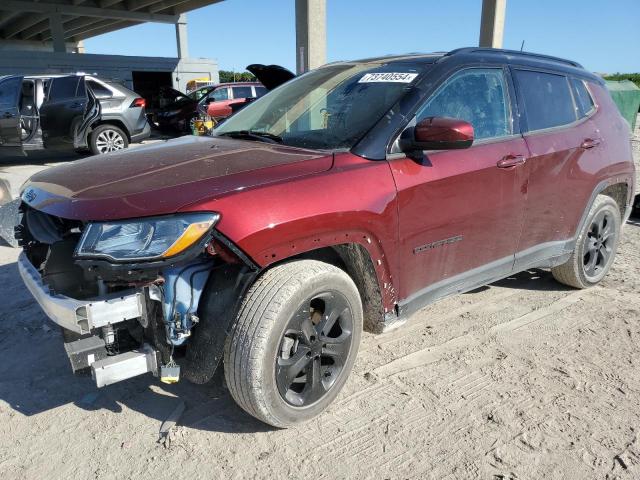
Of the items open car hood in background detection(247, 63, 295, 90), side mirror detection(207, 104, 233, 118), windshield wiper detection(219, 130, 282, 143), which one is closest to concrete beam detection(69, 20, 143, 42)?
side mirror detection(207, 104, 233, 118)

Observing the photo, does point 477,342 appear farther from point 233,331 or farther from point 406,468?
point 233,331

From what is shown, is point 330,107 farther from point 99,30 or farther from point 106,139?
point 99,30

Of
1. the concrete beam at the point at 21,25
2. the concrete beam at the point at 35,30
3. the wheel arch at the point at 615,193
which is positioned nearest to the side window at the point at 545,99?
the wheel arch at the point at 615,193

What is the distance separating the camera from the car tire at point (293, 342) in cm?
217

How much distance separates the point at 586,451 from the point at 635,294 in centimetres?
231

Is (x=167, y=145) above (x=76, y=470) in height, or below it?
above

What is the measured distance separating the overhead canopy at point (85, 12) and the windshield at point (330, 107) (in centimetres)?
2359

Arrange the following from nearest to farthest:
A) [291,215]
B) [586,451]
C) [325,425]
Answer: [291,215] → [586,451] → [325,425]

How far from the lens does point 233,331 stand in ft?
7.14

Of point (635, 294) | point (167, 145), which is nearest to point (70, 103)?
point (167, 145)

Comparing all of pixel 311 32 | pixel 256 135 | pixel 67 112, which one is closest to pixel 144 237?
pixel 256 135

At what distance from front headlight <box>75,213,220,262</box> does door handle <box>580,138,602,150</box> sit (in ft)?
9.46

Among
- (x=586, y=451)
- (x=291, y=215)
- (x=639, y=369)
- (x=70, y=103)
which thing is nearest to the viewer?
(x=291, y=215)

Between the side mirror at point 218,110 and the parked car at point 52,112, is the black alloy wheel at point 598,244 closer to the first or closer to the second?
the parked car at point 52,112
